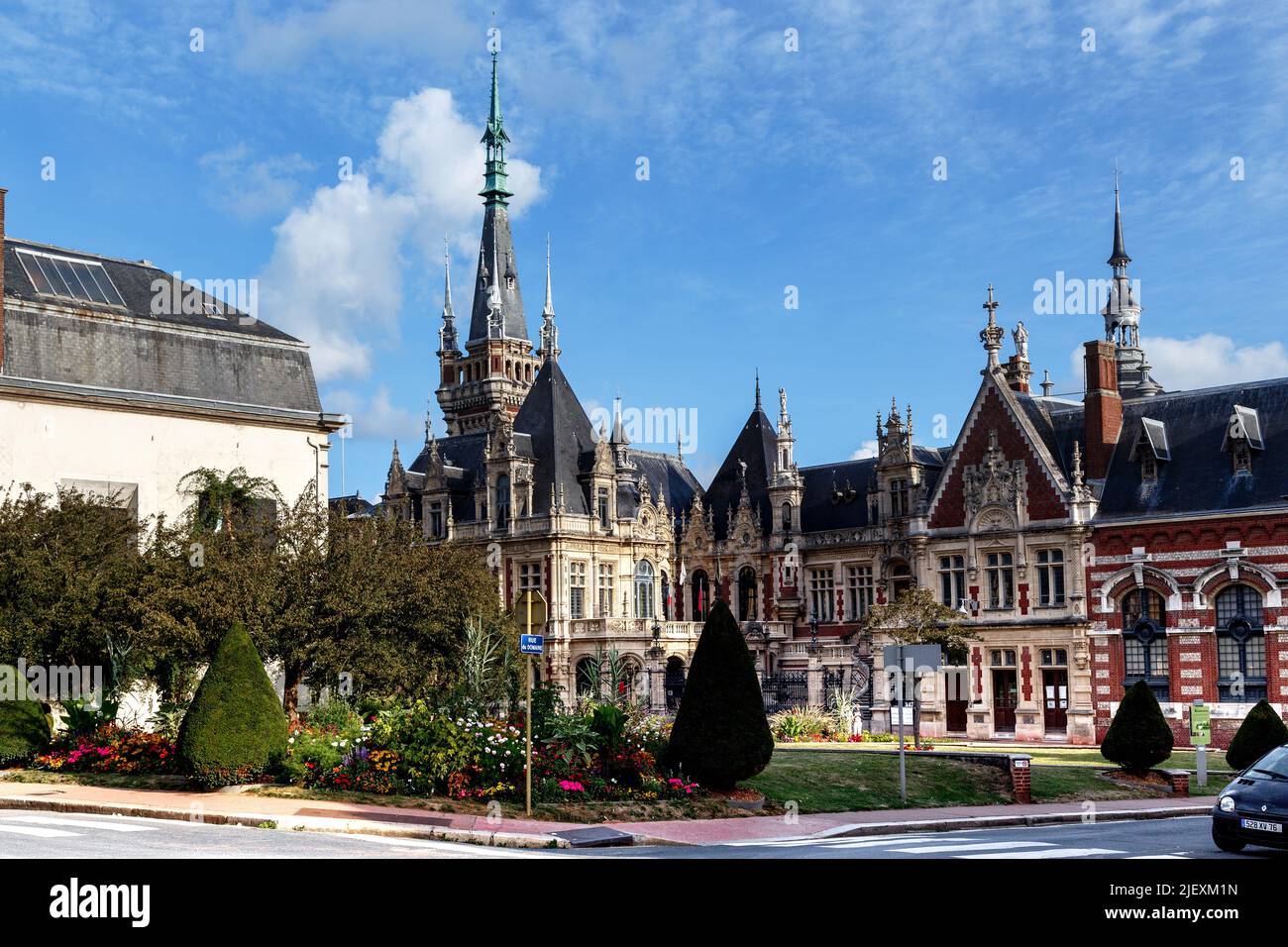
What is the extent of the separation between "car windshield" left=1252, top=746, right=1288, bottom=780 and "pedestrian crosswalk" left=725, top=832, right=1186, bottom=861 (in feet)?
5.64

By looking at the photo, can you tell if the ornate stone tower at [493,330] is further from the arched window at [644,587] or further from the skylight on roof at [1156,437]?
the skylight on roof at [1156,437]

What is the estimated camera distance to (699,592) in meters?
69.5

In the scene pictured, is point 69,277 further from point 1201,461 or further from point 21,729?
point 1201,461

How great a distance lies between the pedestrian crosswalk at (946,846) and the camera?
17281 mm

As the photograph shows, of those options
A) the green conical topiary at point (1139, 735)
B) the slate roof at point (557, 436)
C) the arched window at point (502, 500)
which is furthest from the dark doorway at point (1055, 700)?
the arched window at point (502, 500)

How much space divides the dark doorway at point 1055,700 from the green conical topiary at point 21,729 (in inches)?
1338

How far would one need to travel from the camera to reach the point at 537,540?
2589 inches

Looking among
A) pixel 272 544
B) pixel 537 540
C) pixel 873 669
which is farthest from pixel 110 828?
pixel 537 540

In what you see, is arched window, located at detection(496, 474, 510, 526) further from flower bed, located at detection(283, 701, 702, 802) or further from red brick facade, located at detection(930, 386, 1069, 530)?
flower bed, located at detection(283, 701, 702, 802)

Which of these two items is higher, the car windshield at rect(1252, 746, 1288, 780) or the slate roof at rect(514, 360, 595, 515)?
the slate roof at rect(514, 360, 595, 515)

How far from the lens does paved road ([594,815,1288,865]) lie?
1730cm

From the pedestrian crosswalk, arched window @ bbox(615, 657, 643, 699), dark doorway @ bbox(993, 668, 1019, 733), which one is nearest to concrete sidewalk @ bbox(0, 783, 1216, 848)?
the pedestrian crosswalk
